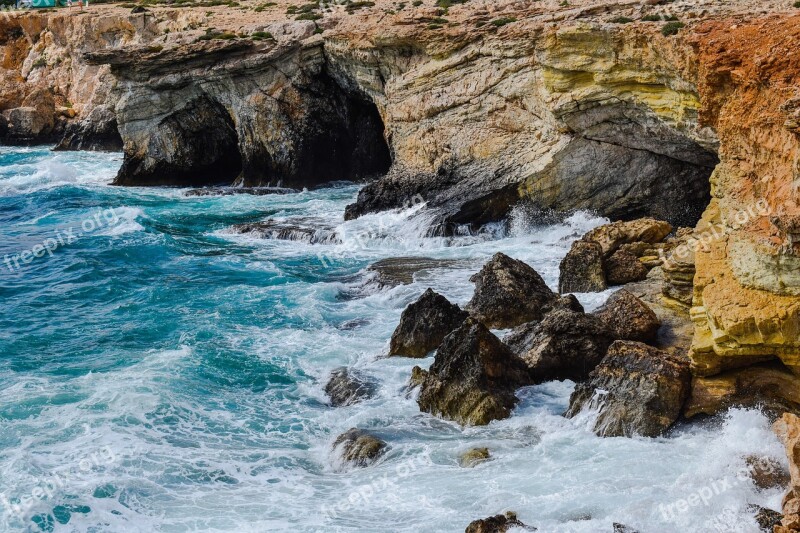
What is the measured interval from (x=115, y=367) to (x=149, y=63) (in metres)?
23.1

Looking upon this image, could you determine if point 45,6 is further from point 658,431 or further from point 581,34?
point 658,431

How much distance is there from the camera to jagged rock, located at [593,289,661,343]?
15.5 m

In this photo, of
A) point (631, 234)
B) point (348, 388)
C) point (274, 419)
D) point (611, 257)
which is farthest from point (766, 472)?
point (631, 234)

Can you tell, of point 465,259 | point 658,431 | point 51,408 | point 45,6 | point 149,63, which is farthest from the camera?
point 45,6

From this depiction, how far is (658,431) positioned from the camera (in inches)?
507

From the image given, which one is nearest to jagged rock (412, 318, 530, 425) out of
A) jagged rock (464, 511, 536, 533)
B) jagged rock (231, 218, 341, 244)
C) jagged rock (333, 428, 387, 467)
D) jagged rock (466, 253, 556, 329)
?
jagged rock (333, 428, 387, 467)

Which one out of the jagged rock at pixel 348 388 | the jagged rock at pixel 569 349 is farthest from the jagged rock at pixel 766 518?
the jagged rock at pixel 348 388

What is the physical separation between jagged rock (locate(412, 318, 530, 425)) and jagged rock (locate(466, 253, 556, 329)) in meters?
3.10

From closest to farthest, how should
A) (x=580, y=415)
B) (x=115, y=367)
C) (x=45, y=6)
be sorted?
1. (x=580, y=415)
2. (x=115, y=367)
3. (x=45, y=6)

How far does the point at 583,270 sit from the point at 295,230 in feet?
44.0

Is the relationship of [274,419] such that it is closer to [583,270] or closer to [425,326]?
[425,326]

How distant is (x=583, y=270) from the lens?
19766 millimetres

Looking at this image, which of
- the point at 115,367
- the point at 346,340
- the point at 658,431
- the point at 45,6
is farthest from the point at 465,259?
the point at 45,6

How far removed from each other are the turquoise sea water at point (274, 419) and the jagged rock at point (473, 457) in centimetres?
17
